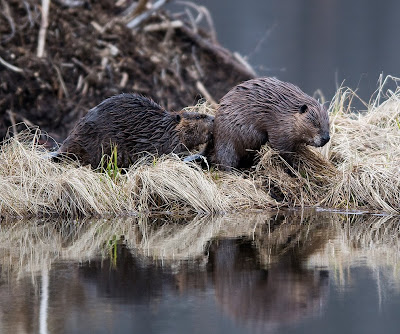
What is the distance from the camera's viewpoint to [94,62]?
13.2 m

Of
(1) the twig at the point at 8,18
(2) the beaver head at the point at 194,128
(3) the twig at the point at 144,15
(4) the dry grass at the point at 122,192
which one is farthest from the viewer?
(3) the twig at the point at 144,15

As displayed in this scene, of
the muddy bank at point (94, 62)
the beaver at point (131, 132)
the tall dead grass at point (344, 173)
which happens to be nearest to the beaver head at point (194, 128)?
the beaver at point (131, 132)

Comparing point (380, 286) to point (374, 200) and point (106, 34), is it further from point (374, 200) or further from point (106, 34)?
point (106, 34)

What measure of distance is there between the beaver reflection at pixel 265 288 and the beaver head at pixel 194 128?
8.31ft

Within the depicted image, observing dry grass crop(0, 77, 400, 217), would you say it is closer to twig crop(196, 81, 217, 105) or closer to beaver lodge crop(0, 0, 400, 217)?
beaver lodge crop(0, 0, 400, 217)

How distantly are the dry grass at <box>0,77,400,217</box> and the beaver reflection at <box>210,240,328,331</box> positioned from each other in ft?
5.83

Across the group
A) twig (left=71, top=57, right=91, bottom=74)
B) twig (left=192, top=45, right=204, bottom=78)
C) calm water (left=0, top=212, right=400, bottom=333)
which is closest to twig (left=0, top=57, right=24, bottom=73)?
twig (left=71, top=57, right=91, bottom=74)

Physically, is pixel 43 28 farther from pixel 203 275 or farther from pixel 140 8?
pixel 203 275

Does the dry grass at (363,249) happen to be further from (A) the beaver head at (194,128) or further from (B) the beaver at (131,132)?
(B) the beaver at (131,132)

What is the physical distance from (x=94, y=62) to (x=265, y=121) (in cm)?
621

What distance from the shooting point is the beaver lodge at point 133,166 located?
24.3ft

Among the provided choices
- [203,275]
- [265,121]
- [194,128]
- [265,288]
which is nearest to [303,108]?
[265,121]

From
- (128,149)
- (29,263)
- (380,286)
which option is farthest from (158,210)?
(380,286)

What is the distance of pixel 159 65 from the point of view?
13961mm
